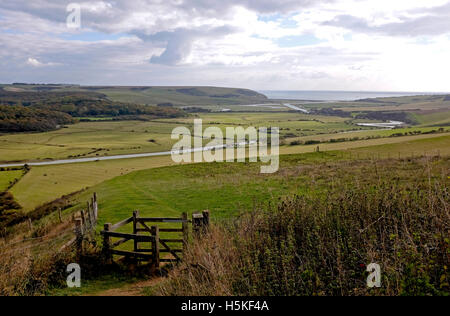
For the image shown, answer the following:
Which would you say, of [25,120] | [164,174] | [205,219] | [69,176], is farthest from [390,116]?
[205,219]

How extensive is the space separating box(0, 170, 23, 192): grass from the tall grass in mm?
50548

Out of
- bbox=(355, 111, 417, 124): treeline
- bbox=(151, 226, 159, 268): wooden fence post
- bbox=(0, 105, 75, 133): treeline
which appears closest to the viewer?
bbox=(151, 226, 159, 268): wooden fence post

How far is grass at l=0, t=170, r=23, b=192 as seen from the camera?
5184cm

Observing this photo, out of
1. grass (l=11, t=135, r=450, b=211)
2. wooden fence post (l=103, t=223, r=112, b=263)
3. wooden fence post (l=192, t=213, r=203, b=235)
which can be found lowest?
grass (l=11, t=135, r=450, b=211)

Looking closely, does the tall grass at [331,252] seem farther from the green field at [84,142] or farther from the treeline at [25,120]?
the treeline at [25,120]

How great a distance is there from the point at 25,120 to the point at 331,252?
496ft

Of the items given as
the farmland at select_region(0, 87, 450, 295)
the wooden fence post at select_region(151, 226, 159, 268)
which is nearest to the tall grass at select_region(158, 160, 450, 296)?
the farmland at select_region(0, 87, 450, 295)

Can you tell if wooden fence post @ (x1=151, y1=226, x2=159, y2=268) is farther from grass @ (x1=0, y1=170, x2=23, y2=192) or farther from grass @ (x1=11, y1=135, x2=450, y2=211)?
grass @ (x1=0, y1=170, x2=23, y2=192)

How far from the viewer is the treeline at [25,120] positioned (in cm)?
13101

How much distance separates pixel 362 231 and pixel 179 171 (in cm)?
3561

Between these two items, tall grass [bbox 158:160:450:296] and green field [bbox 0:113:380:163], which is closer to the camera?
tall grass [bbox 158:160:450:296]

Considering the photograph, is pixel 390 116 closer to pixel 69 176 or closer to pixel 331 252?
pixel 69 176

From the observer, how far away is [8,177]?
A: 5809 centimetres

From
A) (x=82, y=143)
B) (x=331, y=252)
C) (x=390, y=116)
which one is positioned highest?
(x=390, y=116)
